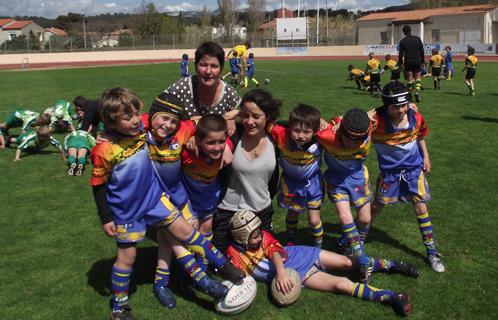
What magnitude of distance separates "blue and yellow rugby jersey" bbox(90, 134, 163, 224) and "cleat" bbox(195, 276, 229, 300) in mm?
821

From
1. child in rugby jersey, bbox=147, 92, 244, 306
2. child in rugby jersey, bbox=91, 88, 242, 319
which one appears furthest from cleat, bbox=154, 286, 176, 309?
child in rugby jersey, bbox=91, 88, 242, 319

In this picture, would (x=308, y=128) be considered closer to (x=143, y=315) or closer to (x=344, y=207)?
(x=344, y=207)

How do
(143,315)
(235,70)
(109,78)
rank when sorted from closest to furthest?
(143,315) → (235,70) → (109,78)

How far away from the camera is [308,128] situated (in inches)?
165

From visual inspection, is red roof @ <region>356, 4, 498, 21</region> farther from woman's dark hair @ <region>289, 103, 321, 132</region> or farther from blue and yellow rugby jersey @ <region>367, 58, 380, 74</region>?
woman's dark hair @ <region>289, 103, 321, 132</region>

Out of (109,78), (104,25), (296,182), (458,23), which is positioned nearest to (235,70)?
(109,78)

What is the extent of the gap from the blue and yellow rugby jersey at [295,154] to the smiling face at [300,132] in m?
0.11

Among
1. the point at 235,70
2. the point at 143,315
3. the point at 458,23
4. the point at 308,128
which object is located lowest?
the point at 143,315

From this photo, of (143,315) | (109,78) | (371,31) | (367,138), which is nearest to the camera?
(143,315)

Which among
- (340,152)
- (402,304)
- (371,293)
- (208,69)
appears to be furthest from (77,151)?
(402,304)

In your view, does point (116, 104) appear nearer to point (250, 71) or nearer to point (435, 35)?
point (250, 71)

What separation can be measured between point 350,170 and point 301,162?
1.63 feet

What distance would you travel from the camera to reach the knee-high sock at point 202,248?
3.95 m

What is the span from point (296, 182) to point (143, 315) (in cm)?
192
